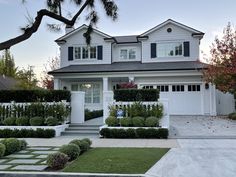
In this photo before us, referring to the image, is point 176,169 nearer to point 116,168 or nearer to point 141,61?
point 116,168

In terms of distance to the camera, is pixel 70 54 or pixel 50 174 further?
pixel 70 54

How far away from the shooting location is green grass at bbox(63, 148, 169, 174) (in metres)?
7.45

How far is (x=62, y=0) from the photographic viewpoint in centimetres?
1013

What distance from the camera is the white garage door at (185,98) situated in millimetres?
24109

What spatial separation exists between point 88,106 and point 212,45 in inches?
442

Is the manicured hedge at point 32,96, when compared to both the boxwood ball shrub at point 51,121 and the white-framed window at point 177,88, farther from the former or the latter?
the white-framed window at point 177,88


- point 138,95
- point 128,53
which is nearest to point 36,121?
point 138,95

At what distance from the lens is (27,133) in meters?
14.5

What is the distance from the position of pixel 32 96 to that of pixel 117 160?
886 cm

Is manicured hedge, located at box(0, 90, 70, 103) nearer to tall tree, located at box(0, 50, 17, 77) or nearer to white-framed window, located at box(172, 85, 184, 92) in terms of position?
white-framed window, located at box(172, 85, 184, 92)

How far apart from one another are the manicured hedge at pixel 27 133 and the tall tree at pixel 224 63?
1192cm

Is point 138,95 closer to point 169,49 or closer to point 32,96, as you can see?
point 32,96

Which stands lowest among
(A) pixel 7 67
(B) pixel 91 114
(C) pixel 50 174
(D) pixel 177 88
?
(C) pixel 50 174

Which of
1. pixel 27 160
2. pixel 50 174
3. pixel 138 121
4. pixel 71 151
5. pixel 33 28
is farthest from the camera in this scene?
pixel 138 121
